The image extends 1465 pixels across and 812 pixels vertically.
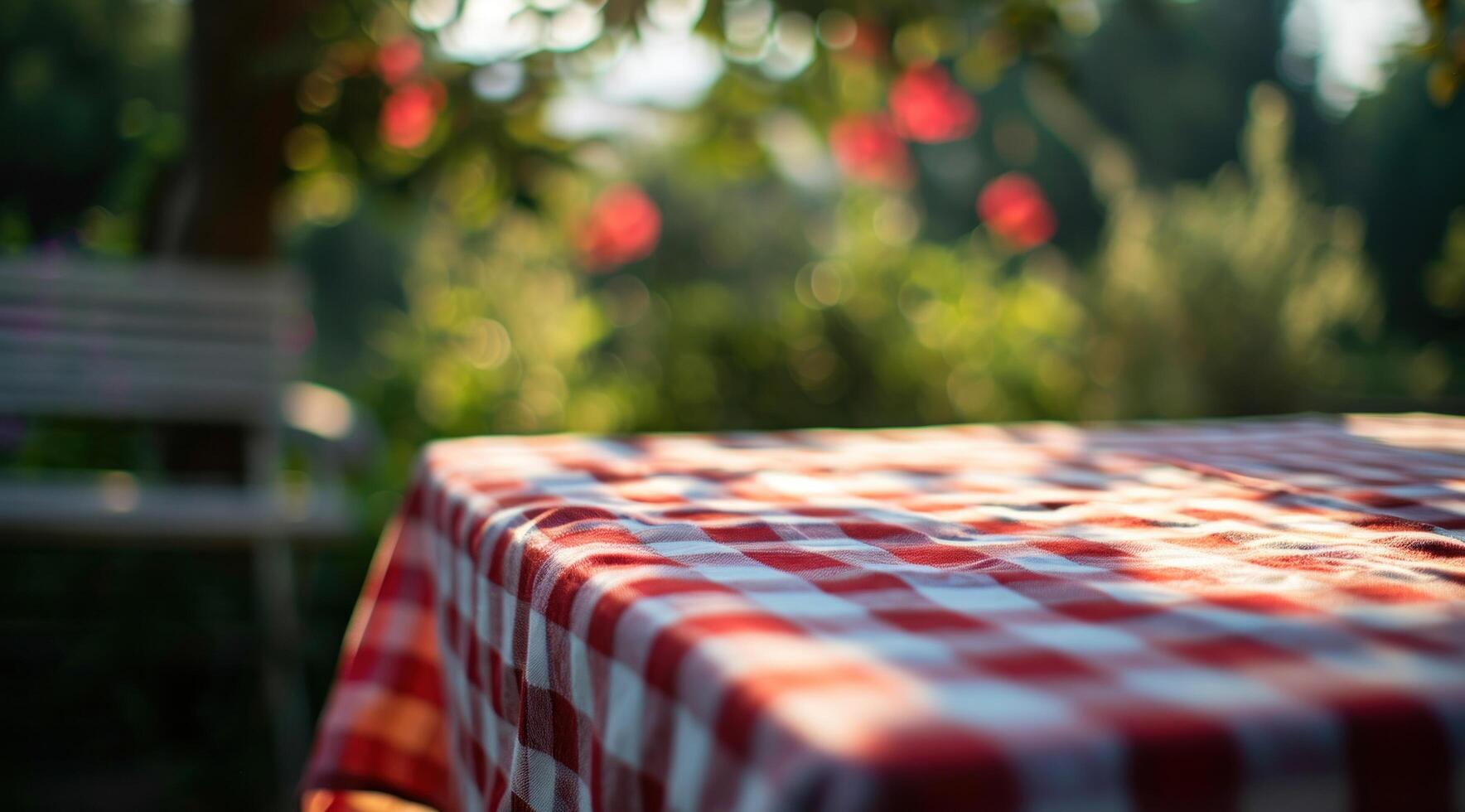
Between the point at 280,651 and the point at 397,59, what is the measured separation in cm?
129

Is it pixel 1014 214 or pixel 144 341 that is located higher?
pixel 1014 214

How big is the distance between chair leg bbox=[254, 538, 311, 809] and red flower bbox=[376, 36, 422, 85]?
1.05 m

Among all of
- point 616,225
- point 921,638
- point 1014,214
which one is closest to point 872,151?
point 1014,214

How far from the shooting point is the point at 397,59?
2516 millimetres

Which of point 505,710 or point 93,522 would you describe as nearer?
point 505,710

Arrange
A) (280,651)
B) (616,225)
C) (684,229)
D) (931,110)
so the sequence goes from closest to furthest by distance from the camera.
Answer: (280,651) < (931,110) < (616,225) < (684,229)

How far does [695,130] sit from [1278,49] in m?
3.53

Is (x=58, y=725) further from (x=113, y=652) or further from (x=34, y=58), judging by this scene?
(x=34, y=58)

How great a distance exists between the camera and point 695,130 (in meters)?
3.01

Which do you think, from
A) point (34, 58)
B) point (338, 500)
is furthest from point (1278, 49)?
point (34, 58)

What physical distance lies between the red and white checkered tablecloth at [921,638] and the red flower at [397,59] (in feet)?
5.02

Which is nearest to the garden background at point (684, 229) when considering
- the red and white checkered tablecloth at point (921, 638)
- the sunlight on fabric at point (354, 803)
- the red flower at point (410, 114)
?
the red flower at point (410, 114)

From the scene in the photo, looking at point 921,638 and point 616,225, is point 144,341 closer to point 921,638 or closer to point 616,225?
point 616,225

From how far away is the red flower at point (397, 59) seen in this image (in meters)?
2.48
